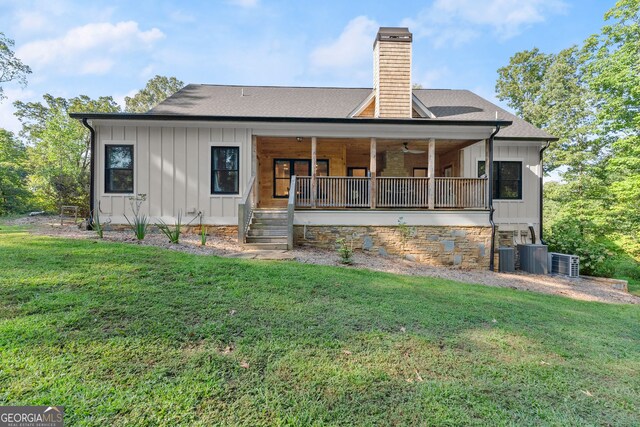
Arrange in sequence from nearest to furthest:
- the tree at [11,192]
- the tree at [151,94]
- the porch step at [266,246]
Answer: the porch step at [266,246] < the tree at [11,192] < the tree at [151,94]

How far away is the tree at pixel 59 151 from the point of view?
1401 centimetres

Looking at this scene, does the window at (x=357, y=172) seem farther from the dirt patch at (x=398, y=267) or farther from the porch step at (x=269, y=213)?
the dirt patch at (x=398, y=267)

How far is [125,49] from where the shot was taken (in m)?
14.0

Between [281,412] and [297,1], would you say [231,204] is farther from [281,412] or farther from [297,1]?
[281,412]

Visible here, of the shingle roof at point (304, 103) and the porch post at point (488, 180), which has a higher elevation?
the shingle roof at point (304, 103)

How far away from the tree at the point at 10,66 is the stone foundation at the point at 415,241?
63.3 ft

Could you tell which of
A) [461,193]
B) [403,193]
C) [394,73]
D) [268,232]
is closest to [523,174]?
[461,193]

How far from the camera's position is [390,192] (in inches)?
359

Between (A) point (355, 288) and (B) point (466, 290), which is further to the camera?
(B) point (466, 290)

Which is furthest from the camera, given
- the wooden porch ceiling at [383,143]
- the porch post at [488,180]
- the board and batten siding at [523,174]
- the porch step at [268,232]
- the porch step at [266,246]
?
the board and batten siding at [523,174]

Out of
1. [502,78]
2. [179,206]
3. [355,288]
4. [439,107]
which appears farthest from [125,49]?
[502,78]

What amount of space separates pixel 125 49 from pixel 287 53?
751 cm

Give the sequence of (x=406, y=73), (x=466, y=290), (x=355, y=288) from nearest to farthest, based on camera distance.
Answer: (x=355, y=288)
(x=466, y=290)
(x=406, y=73)

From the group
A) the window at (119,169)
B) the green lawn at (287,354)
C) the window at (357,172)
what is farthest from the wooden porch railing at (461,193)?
the window at (119,169)
